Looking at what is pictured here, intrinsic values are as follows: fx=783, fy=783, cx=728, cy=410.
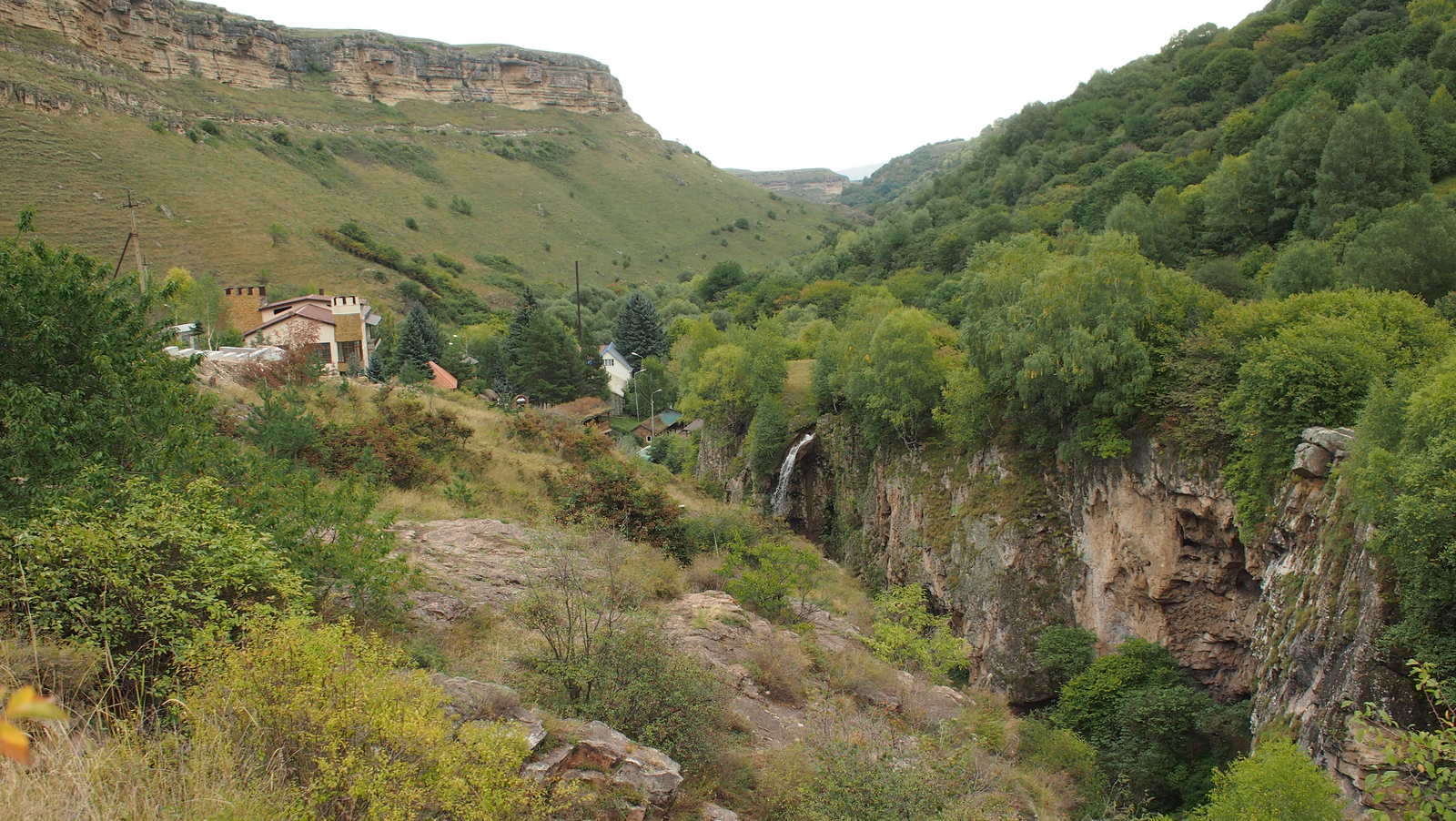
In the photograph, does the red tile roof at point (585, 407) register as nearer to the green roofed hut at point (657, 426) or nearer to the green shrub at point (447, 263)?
the green roofed hut at point (657, 426)

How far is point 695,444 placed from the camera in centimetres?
4409

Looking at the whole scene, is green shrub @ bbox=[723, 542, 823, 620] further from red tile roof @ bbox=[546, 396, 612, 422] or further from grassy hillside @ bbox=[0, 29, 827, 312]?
grassy hillside @ bbox=[0, 29, 827, 312]

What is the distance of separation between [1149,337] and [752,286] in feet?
163

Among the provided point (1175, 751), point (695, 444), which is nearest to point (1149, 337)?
point (1175, 751)

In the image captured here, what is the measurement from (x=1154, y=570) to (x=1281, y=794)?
9594 mm

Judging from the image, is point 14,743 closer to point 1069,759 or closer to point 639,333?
point 1069,759

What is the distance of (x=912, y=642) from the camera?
15555mm

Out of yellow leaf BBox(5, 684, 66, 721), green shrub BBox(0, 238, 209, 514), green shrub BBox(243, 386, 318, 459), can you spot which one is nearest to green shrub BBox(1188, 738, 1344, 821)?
yellow leaf BBox(5, 684, 66, 721)

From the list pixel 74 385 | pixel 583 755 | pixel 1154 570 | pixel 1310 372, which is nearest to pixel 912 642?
pixel 1154 570

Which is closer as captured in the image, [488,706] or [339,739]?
[339,739]

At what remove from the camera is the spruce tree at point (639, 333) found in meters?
57.6

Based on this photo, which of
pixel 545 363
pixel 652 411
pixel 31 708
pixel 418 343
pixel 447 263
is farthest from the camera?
pixel 447 263

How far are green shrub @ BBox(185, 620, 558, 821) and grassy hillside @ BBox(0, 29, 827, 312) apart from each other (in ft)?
168

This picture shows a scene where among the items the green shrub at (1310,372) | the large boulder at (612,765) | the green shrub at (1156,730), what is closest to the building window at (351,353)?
the green shrub at (1156,730)
